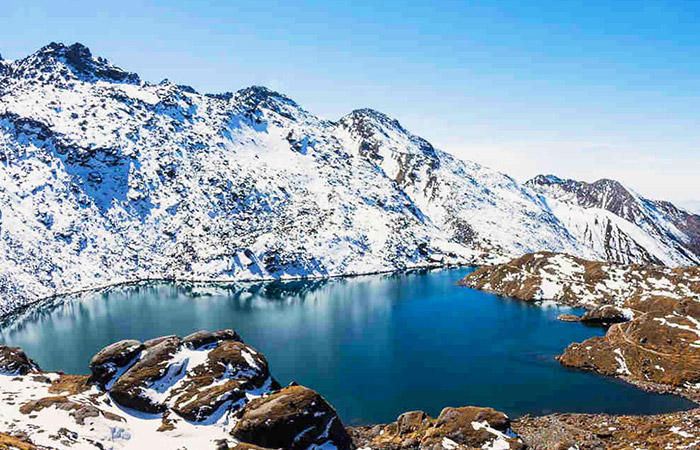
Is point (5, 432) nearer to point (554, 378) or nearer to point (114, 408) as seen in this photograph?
point (114, 408)

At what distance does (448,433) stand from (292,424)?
1973 cm

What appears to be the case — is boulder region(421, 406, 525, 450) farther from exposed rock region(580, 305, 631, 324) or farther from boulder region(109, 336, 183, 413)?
exposed rock region(580, 305, 631, 324)

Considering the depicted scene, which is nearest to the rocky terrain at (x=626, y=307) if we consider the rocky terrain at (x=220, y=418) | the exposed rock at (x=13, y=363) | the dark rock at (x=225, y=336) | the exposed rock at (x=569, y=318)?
the exposed rock at (x=569, y=318)

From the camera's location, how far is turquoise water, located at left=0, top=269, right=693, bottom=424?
244ft

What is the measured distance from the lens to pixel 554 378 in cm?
8325

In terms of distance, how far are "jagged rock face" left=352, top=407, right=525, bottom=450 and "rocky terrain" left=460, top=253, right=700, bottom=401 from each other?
39.4m

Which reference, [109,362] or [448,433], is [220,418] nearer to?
[109,362]

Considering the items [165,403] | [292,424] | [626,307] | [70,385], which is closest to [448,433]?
[292,424]

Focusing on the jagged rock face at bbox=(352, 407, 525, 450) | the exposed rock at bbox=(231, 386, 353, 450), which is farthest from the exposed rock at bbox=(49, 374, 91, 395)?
the jagged rock face at bbox=(352, 407, 525, 450)

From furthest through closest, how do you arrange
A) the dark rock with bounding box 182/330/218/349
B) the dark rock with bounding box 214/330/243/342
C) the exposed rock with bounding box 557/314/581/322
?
the exposed rock with bounding box 557/314/581/322 < the dark rock with bounding box 214/330/243/342 < the dark rock with bounding box 182/330/218/349

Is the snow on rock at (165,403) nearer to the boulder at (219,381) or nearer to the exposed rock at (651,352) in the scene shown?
the boulder at (219,381)

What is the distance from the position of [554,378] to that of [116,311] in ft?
396

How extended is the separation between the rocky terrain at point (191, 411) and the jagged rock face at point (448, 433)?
0.13 meters

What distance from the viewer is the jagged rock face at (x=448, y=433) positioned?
54188 mm
